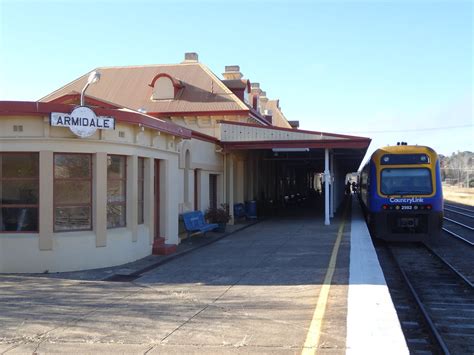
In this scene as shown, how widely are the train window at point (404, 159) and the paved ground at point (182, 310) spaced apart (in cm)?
558

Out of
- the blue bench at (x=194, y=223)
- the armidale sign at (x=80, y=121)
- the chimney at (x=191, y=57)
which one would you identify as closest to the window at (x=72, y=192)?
the armidale sign at (x=80, y=121)

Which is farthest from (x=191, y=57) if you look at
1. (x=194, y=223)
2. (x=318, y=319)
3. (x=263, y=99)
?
(x=318, y=319)

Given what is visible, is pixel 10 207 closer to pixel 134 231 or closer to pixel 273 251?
pixel 134 231

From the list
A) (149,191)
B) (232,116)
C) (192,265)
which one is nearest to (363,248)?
(192,265)

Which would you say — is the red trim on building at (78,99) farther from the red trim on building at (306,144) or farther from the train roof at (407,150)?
the train roof at (407,150)

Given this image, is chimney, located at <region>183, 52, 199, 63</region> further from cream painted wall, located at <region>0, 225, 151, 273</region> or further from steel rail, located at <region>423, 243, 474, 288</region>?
cream painted wall, located at <region>0, 225, 151, 273</region>

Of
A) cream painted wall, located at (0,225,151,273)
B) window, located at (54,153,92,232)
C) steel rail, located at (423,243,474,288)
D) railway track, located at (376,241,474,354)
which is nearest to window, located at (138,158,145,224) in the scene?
cream painted wall, located at (0,225,151,273)

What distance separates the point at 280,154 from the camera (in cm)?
2944

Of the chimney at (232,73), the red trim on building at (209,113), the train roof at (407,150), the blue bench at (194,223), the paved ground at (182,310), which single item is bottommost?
the paved ground at (182,310)

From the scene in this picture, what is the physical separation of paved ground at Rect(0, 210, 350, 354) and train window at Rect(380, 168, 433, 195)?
5.16 m

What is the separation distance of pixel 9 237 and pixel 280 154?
20722 millimetres

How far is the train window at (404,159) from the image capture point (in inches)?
616

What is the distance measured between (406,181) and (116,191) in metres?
8.76

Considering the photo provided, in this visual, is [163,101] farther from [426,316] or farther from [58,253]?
[426,316]
